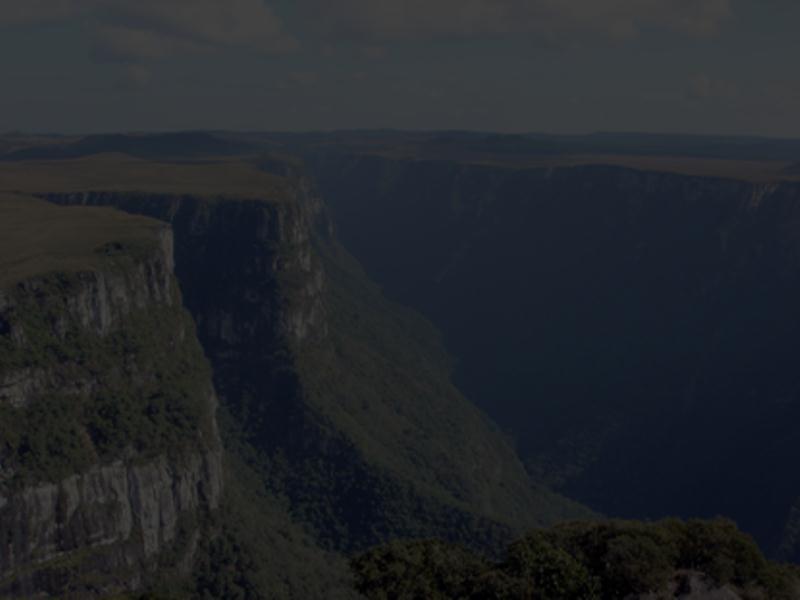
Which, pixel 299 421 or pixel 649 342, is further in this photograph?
pixel 649 342

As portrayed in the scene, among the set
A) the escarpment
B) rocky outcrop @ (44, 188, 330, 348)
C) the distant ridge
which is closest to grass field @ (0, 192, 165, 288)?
rocky outcrop @ (44, 188, 330, 348)

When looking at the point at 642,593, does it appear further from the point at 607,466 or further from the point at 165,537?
the point at 607,466

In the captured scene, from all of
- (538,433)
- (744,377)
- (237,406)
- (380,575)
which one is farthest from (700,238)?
(380,575)

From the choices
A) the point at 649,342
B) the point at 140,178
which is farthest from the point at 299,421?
the point at 649,342

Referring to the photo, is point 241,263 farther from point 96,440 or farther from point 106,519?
point 106,519

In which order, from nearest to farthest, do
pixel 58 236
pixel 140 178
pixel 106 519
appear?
pixel 106 519, pixel 58 236, pixel 140 178

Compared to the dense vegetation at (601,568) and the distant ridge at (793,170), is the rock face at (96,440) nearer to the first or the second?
the dense vegetation at (601,568)

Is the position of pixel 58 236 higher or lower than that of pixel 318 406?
higher
